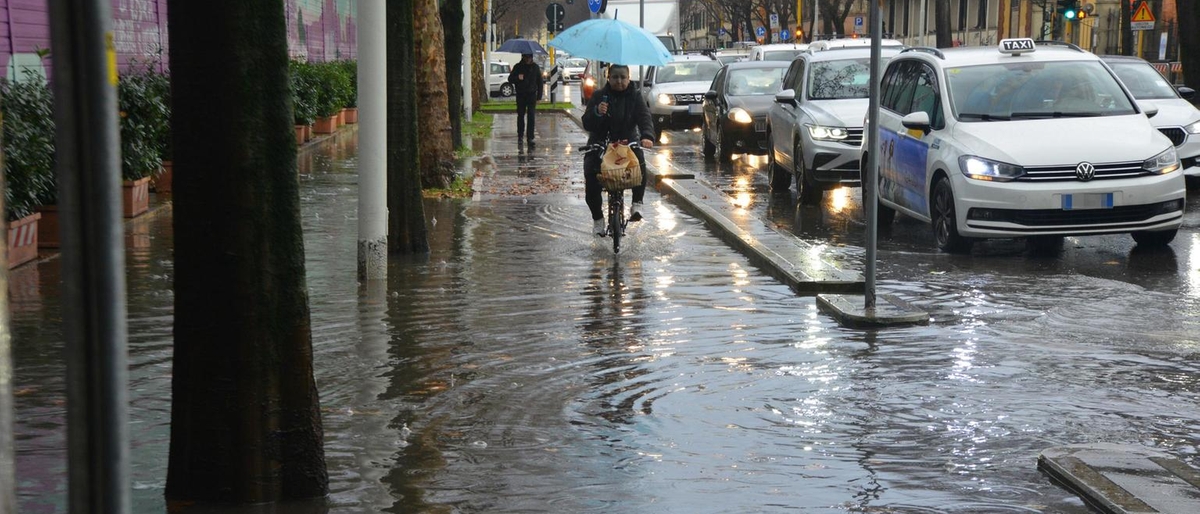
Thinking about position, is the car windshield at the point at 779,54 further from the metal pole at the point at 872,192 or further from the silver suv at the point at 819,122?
the metal pole at the point at 872,192

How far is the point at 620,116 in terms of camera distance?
1304cm

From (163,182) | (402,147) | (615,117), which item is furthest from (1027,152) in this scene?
(163,182)

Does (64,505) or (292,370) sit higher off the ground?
(292,370)

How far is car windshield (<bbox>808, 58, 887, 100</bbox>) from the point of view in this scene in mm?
18484

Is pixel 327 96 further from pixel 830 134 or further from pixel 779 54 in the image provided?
pixel 830 134

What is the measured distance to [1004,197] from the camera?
1200 centimetres

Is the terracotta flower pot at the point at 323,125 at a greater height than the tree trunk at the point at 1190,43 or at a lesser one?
lesser

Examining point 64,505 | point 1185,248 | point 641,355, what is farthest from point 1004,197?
point 64,505

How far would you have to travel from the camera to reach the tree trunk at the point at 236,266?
509 centimetres

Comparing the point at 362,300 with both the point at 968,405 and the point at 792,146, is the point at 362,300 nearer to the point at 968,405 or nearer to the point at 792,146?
the point at 968,405

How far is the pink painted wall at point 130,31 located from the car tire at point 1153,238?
8325 millimetres

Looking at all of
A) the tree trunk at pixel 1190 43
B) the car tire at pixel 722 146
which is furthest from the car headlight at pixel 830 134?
the tree trunk at pixel 1190 43

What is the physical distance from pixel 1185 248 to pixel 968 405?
6729 mm

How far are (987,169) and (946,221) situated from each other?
2.21ft
